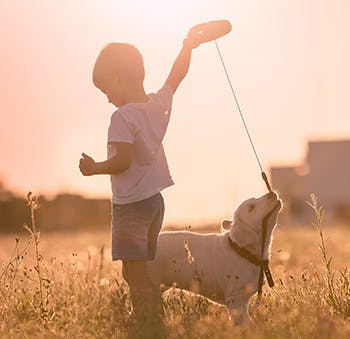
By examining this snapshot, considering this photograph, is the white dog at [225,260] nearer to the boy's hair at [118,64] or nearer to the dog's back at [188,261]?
the dog's back at [188,261]

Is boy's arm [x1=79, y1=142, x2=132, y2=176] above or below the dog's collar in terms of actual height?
above

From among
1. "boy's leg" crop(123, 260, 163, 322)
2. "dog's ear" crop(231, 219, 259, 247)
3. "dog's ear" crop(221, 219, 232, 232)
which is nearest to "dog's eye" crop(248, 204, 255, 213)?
"dog's ear" crop(231, 219, 259, 247)

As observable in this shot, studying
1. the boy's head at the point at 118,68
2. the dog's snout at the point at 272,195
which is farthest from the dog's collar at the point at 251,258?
the boy's head at the point at 118,68

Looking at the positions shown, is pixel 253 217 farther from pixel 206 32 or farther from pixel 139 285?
pixel 206 32

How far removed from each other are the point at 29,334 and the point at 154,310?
2.72 ft

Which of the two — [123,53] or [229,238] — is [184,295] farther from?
[123,53]

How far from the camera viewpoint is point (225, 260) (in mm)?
6492

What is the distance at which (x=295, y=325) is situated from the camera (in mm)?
5461

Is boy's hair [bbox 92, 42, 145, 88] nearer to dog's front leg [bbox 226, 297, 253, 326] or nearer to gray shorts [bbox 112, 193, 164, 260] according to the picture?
gray shorts [bbox 112, 193, 164, 260]

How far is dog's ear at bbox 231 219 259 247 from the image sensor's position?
6.46 m

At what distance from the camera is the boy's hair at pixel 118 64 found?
6.09m

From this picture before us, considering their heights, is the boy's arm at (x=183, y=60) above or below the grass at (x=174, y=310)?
above

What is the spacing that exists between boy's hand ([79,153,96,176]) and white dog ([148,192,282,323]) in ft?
3.13

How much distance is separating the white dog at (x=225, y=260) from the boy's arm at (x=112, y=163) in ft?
2.75
